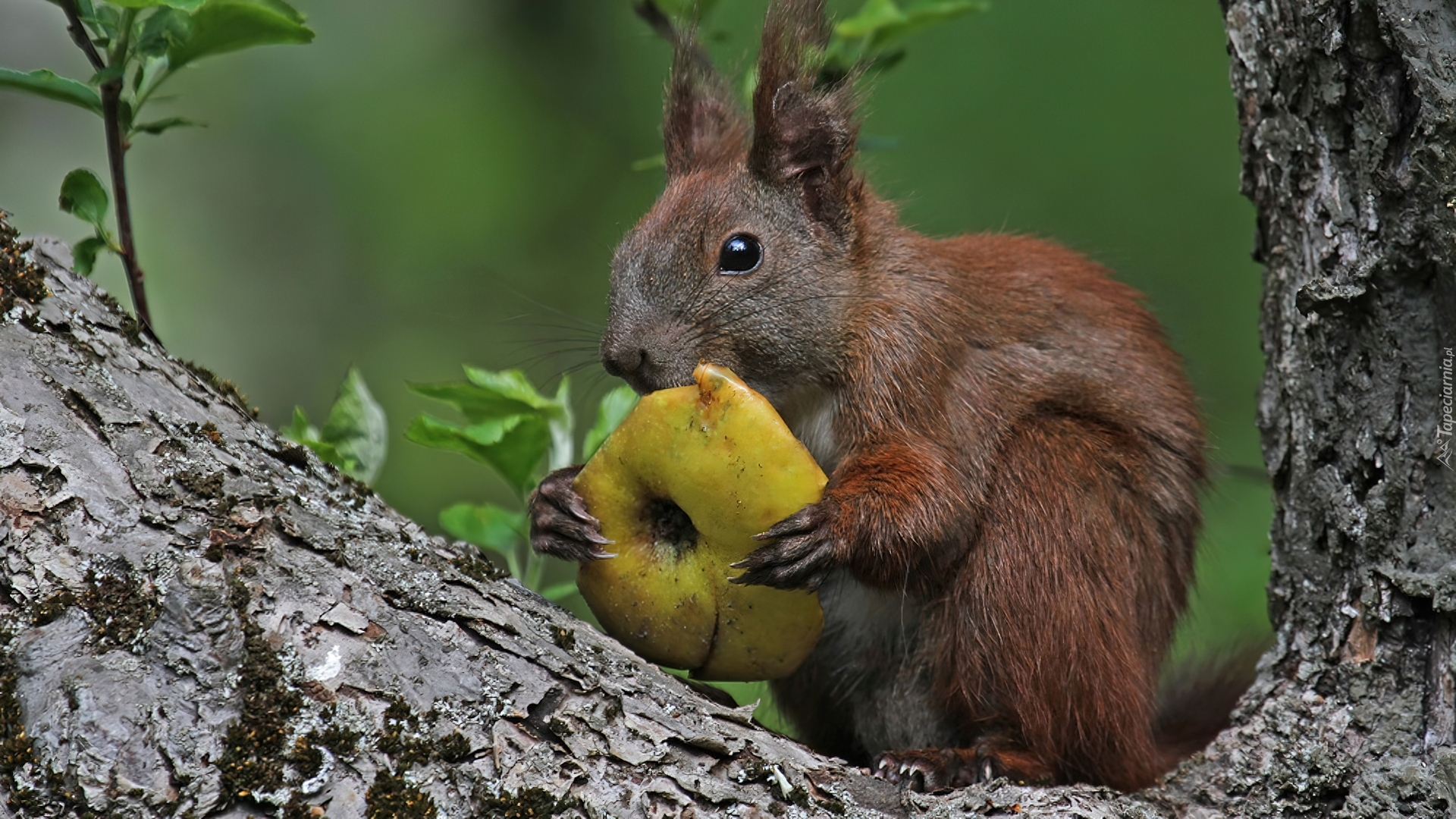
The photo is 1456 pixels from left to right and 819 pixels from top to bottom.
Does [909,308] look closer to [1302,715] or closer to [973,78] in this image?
[1302,715]

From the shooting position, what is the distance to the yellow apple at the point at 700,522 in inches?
97.6

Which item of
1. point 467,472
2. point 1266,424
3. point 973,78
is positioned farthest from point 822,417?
point 467,472

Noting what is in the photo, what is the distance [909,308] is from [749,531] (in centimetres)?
90

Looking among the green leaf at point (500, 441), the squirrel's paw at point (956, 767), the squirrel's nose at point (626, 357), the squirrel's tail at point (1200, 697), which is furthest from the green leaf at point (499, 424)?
the squirrel's tail at point (1200, 697)

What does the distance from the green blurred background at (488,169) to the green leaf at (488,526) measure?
2182mm

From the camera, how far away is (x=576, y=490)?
2674 mm

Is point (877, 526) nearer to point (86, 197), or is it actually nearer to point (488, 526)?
point (488, 526)

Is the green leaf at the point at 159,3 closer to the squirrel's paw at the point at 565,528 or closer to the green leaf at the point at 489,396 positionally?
the green leaf at the point at 489,396

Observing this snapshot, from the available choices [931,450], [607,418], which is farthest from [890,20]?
[607,418]

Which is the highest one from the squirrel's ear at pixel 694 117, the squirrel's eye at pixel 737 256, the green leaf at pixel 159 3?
the squirrel's ear at pixel 694 117

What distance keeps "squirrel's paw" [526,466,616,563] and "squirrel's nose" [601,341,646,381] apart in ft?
1.11

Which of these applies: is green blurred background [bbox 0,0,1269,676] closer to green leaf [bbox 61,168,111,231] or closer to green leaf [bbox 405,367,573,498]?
green leaf [bbox 405,367,573,498]

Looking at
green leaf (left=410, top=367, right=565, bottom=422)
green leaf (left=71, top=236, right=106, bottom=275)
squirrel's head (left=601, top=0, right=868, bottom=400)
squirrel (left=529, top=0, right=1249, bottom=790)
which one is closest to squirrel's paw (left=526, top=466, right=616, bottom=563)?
squirrel (left=529, top=0, right=1249, bottom=790)

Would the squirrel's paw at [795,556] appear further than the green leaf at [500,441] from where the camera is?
No
